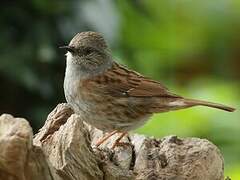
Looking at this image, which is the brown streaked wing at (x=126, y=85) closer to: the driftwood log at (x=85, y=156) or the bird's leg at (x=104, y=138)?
the bird's leg at (x=104, y=138)

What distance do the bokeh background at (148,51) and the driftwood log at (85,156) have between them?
1703mm

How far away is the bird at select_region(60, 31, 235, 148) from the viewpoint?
5.66 meters

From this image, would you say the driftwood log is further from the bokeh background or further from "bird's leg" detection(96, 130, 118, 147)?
the bokeh background

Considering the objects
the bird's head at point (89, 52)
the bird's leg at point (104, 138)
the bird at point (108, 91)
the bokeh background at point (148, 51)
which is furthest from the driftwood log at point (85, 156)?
the bokeh background at point (148, 51)

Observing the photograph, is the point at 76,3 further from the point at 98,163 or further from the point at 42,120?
the point at 98,163

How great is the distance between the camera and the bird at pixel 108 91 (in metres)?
5.66

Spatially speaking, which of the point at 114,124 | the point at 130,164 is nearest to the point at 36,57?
the point at 114,124

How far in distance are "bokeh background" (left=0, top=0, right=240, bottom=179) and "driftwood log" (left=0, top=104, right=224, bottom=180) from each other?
67.0 inches

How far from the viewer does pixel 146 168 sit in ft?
15.4

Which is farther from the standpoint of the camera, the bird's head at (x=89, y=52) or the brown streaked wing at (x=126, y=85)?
the brown streaked wing at (x=126, y=85)

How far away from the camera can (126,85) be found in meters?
5.88

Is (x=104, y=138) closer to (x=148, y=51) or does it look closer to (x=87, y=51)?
(x=87, y=51)

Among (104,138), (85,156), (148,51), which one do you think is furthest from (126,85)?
(148,51)

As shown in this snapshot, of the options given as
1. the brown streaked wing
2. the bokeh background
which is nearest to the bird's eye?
the brown streaked wing
